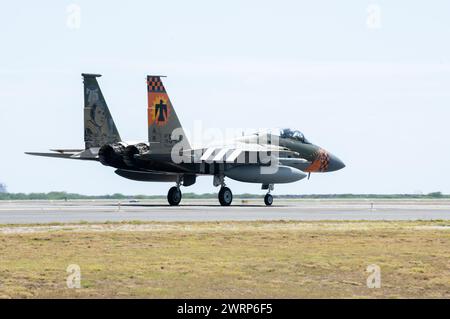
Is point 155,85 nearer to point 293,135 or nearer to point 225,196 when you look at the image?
point 225,196

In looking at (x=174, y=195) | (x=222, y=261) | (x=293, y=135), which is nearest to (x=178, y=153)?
(x=174, y=195)

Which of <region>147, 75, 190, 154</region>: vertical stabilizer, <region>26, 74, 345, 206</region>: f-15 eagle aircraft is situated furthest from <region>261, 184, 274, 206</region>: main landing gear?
<region>147, 75, 190, 154</region>: vertical stabilizer

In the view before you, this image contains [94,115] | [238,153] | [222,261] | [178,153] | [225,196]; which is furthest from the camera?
[225,196]

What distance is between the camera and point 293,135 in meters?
55.3

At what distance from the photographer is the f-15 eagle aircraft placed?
46.9 metres

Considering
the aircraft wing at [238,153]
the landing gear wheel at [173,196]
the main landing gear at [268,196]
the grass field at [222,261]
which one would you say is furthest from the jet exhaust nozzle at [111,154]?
the grass field at [222,261]

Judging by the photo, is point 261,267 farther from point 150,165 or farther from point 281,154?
point 281,154

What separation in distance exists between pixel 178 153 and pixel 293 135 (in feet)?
32.8

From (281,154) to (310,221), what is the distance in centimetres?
1913

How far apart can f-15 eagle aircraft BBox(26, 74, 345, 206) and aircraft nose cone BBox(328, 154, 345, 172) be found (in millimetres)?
104

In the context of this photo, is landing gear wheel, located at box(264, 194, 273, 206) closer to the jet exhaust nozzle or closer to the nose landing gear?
the nose landing gear

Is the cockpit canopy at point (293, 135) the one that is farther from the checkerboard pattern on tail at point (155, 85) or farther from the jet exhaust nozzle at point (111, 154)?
the jet exhaust nozzle at point (111, 154)

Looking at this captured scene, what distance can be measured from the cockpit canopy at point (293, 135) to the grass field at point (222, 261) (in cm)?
2407

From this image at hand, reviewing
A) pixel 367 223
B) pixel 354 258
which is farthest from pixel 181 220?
pixel 354 258
